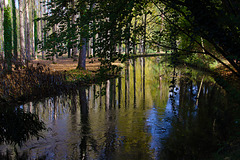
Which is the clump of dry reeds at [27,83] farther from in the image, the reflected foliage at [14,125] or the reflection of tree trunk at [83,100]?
the reflected foliage at [14,125]

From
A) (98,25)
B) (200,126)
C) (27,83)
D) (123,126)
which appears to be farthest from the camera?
(27,83)

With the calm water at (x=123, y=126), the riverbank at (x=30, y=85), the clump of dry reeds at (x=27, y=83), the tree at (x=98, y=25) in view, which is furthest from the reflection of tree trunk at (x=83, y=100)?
the tree at (x=98, y=25)

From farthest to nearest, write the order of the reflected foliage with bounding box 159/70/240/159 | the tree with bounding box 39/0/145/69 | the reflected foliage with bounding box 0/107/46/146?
the reflected foliage with bounding box 159/70/240/159 → the reflected foliage with bounding box 0/107/46/146 → the tree with bounding box 39/0/145/69

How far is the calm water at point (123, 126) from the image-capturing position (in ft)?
21.0

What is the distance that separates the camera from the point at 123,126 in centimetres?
896

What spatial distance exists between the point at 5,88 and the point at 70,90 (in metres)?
4.07

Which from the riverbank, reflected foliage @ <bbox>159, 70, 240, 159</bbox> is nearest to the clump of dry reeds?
the riverbank

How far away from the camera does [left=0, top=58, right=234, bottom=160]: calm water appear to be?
6398 millimetres

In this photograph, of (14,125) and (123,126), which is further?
(123,126)

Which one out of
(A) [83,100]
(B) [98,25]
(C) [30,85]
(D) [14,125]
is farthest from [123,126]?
(C) [30,85]

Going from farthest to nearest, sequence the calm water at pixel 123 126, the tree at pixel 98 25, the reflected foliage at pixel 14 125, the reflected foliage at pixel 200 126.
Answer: the reflected foliage at pixel 200 126
the calm water at pixel 123 126
the reflected foliage at pixel 14 125
the tree at pixel 98 25

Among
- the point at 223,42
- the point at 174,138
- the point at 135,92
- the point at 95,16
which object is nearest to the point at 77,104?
the point at 135,92

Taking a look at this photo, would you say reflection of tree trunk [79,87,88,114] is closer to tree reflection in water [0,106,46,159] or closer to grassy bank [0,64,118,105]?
grassy bank [0,64,118,105]

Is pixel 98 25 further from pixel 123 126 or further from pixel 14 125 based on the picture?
Result: pixel 123 126
